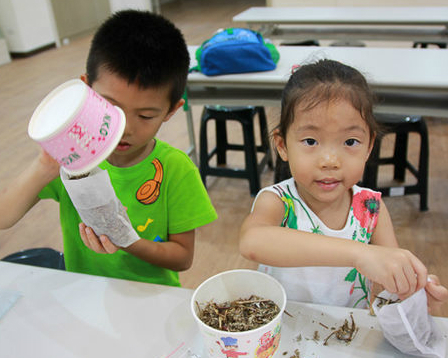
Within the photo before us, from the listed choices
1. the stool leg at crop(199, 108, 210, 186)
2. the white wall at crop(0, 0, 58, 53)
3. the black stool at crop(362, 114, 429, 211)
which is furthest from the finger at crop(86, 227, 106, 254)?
the white wall at crop(0, 0, 58, 53)

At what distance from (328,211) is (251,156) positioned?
5.25 ft

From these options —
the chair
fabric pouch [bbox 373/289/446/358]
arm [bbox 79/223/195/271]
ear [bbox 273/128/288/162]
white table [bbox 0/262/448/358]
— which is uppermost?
ear [bbox 273/128/288/162]

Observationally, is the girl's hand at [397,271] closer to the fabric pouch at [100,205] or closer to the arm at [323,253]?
the arm at [323,253]

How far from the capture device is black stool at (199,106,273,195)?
8.27ft

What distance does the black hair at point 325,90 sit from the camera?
849mm

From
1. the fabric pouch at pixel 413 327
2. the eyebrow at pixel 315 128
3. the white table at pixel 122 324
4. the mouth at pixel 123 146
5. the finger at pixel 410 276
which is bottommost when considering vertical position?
the white table at pixel 122 324

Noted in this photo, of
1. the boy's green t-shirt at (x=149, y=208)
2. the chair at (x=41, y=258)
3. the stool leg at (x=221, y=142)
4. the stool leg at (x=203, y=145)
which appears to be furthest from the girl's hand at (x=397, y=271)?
the stool leg at (x=221, y=142)

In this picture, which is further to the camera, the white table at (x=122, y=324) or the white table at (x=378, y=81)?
the white table at (x=378, y=81)

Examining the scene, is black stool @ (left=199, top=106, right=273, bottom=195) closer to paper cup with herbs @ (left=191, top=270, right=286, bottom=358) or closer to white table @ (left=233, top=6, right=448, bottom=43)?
white table @ (left=233, top=6, right=448, bottom=43)

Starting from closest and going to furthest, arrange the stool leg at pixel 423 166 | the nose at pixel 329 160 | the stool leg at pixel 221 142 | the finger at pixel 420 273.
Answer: the finger at pixel 420 273 < the nose at pixel 329 160 < the stool leg at pixel 423 166 < the stool leg at pixel 221 142

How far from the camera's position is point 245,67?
218 centimetres

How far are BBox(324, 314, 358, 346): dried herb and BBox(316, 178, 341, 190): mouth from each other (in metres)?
0.26

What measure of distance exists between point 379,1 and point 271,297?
524 cm

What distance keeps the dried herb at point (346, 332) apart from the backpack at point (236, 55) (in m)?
1.64
